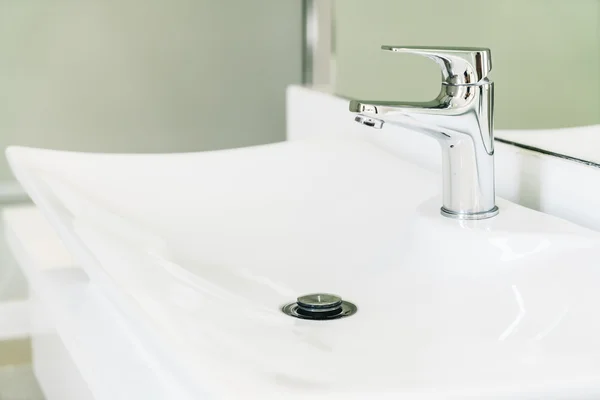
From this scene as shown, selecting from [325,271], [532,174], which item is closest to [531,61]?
[532,174]

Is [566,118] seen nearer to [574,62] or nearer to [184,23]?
[574,62]

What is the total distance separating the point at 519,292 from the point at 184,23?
43.3 inches

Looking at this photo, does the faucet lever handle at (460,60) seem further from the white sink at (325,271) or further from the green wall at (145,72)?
the green wall at (145,72)

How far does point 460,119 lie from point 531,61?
0.47 ft

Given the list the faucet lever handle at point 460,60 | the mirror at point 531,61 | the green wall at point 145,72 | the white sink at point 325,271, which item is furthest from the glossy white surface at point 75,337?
the mirror at point 531,61

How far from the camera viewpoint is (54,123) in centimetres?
165

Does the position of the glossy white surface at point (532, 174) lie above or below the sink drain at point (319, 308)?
above

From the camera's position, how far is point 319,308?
0.80 metres

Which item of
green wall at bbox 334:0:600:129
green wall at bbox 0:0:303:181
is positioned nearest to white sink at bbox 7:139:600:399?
green wall at bbox 334:0:600:129

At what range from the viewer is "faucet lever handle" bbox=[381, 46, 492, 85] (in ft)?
2.75

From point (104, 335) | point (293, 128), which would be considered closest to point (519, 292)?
point (104, 335)

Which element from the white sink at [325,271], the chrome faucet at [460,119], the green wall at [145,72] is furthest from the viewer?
the green wall at [145,72]

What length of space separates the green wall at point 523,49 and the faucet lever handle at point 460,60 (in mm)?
107

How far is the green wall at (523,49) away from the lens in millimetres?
893
